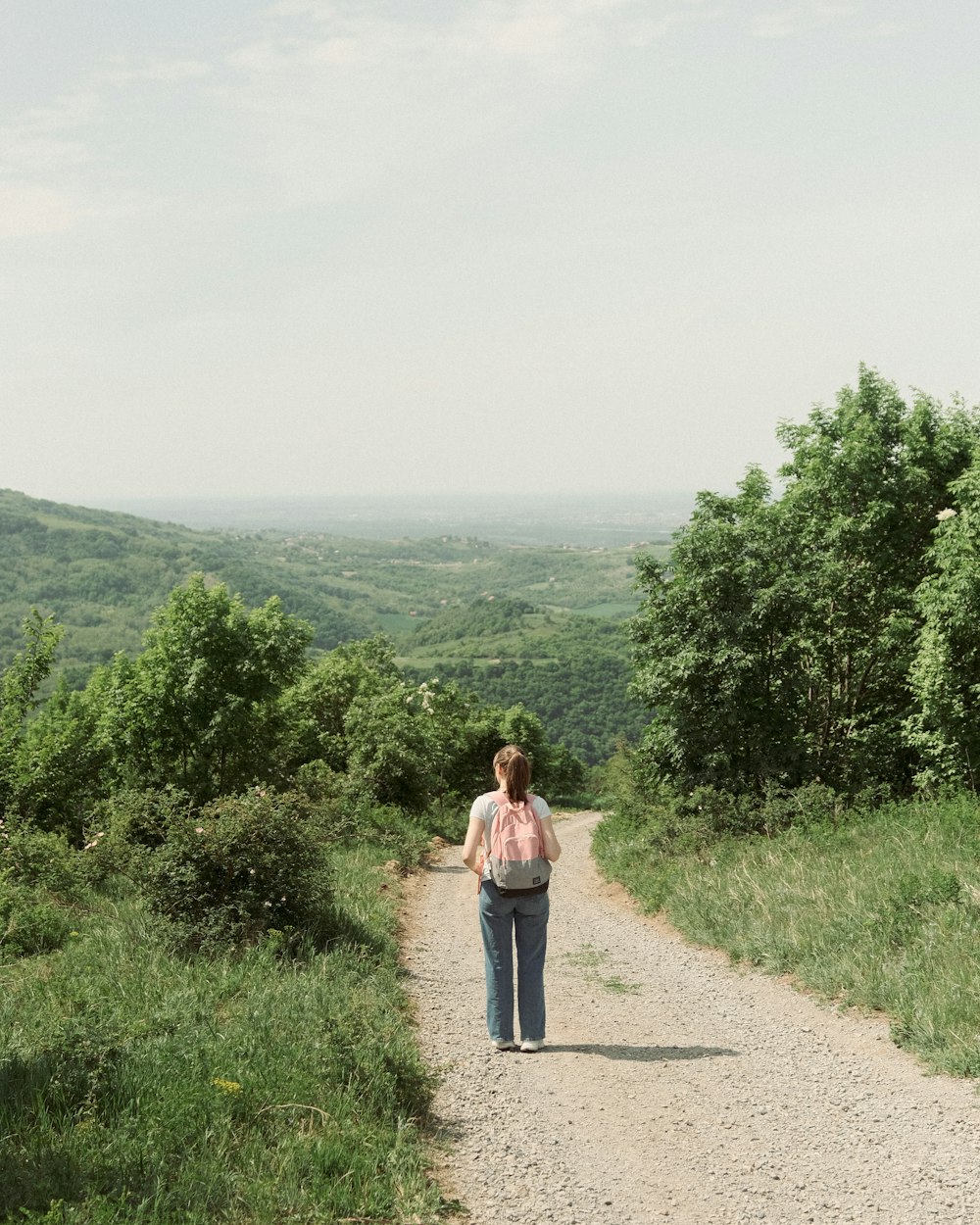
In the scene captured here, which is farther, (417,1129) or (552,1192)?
(417,1129)

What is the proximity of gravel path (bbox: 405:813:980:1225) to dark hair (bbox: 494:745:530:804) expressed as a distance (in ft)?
6.25

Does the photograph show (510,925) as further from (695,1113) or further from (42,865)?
(42,865)

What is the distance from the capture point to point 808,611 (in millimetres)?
18391

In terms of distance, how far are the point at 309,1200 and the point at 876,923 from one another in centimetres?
652

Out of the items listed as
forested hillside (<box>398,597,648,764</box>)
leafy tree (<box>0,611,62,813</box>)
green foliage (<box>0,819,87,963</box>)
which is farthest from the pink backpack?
forested hillside (<box>398,597,648,764</box>)

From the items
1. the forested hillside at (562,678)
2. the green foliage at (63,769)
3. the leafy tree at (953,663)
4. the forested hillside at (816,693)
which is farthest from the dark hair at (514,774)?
the forested hillside at (562,678)

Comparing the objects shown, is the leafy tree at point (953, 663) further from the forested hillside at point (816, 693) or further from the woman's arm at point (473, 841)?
the woman's arm at point (473, 841)

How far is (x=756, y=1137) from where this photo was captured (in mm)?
5492

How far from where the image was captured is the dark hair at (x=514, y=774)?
6762 millimetres

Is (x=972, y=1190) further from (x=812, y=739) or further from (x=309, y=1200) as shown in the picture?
(x=812, y=739)

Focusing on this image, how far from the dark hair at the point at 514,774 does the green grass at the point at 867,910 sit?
341 centimetres

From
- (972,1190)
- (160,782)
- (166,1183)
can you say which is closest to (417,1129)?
(166,1183)

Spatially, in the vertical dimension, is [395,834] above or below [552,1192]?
below

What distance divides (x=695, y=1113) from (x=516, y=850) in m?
2.02
